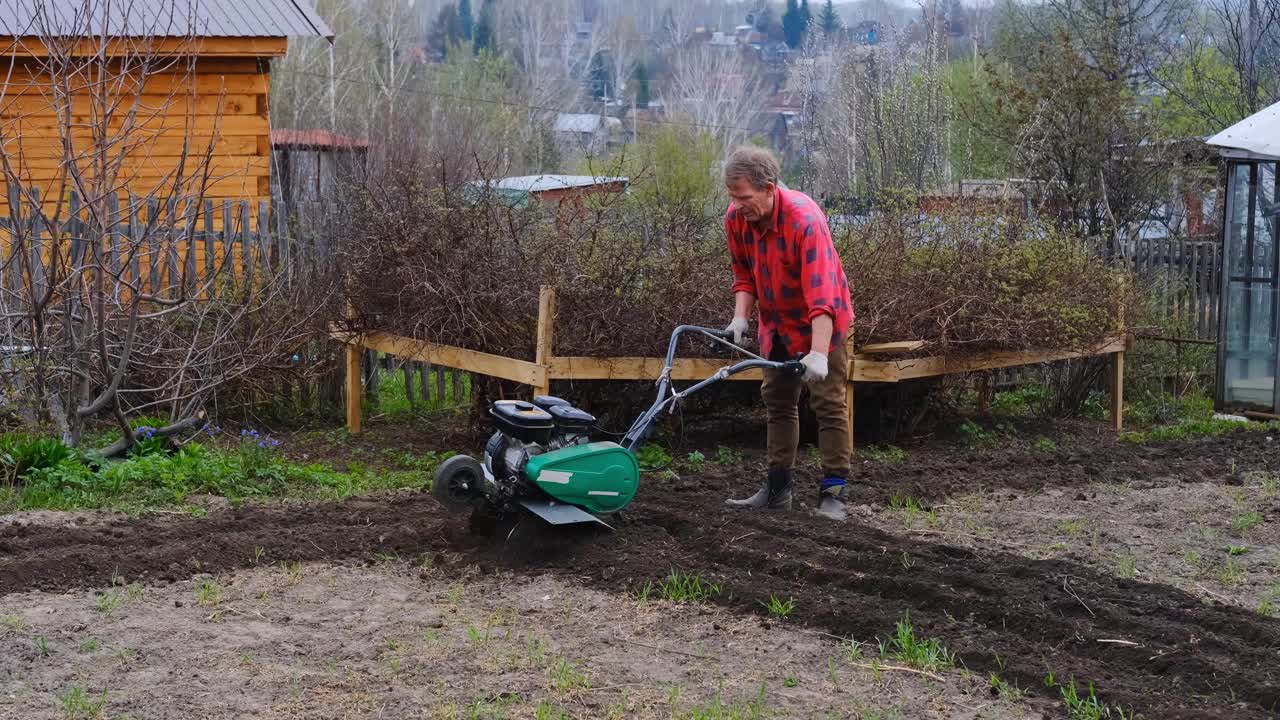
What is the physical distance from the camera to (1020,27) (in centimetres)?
3512

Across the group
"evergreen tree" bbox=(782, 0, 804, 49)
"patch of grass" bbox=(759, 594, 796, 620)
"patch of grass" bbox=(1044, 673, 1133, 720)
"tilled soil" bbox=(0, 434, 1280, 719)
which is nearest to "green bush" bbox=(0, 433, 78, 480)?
A: "tilled soil" bbox=(0, 434, 1280, 719)

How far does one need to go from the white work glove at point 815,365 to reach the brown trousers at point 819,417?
25.7 inches

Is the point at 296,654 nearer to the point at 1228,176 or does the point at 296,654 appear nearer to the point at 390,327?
the point at 390,327

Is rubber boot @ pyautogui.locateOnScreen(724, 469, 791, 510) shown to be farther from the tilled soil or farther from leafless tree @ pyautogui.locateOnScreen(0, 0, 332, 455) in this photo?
leafless tree @ pyautogui.locateOnScreen(0, 0, 332, 455)

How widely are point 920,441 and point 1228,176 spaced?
12.7 feet

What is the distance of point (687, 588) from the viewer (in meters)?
5.75

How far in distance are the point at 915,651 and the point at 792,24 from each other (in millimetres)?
115649

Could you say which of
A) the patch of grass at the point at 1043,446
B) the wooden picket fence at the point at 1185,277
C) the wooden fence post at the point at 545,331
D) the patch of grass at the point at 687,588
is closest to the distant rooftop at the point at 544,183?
the wooden fence post at the point at 545,331

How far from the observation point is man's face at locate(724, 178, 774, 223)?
668 centimetres

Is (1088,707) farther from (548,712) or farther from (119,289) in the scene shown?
(119,289)

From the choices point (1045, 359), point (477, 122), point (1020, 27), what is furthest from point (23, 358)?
point (477, 122)

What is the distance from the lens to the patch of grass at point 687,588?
567cm

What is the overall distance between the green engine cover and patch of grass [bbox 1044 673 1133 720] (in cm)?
227

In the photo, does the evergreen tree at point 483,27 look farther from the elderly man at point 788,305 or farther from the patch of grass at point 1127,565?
the patch of grass at point 1127,565
